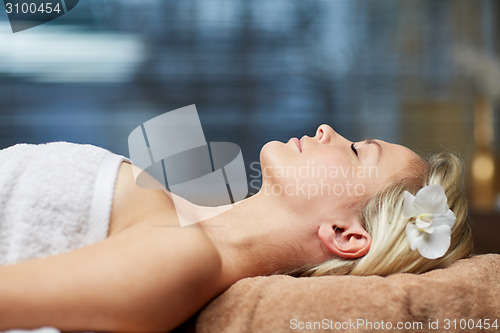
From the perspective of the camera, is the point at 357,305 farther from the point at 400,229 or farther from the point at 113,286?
the point at 113,286

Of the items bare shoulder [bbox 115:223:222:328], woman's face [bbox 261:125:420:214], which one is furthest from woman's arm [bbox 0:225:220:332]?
woman's face [bbox 261:125:420:214]

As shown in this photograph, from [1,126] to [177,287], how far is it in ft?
7.99

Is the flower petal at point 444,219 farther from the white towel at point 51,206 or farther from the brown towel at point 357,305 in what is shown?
the white towel at point 51,206

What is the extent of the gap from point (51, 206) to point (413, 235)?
0.70 metres

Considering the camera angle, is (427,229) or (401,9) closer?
(427,229)

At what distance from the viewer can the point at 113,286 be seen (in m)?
0.76

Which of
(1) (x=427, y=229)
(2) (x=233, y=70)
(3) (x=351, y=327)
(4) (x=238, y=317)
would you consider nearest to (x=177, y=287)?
(4) (x=238, y=317)

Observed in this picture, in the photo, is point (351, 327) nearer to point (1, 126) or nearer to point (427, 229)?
point (427, 229)

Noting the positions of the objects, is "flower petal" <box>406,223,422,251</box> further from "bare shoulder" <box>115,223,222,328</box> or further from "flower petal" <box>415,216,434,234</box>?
"bare shoulder" <box>115,223,222,328</box>

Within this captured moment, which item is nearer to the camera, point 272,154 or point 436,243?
point 436,243

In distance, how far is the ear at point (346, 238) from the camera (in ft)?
3.21

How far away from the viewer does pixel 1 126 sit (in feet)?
9.18

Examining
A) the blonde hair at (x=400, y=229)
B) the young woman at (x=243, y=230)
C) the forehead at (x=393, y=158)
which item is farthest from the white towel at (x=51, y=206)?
the forehead at (x=393, y=158)

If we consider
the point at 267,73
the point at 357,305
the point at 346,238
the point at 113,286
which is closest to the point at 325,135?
the point at 346,238
